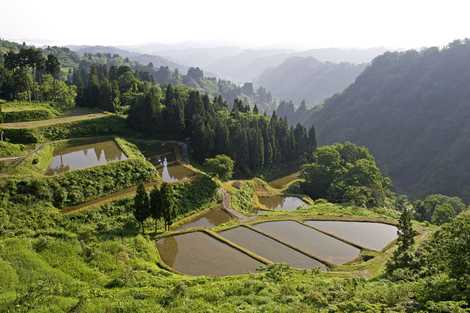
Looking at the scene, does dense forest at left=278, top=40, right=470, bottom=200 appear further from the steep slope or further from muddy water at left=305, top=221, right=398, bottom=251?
muddy water at left=305, top=221, right=398, bottom=251

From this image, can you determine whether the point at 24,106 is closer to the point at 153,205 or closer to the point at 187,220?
the point at 187,220

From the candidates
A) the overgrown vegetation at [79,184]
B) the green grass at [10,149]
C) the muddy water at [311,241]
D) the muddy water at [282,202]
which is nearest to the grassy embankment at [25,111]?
the green grass at [10,149]

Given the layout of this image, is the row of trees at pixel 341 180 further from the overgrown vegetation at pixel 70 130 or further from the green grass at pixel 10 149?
the green grass at pixel 10 149

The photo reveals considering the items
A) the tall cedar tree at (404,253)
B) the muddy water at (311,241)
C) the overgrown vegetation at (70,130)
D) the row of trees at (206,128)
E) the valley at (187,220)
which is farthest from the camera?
the row of trees at (206,128)

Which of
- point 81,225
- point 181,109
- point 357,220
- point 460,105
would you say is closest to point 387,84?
point 460,105

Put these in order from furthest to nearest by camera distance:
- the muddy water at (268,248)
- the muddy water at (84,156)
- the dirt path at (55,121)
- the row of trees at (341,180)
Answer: the row of trees at (341,180)
the dirt path at (55,121)
the muddy water at (84,156)
the muddy water at (268,248)

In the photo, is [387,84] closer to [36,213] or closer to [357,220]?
[357,220]
